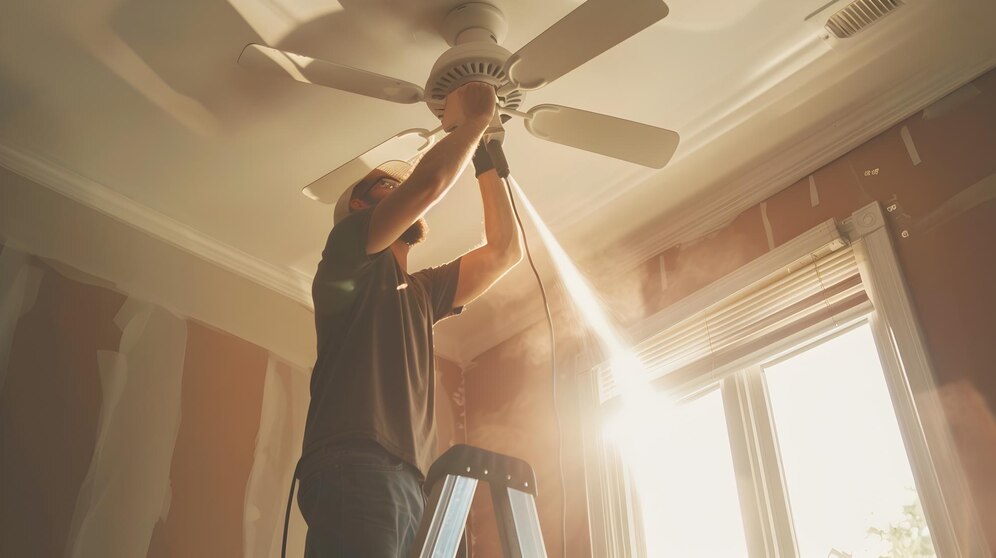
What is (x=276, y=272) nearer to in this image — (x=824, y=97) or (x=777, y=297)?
(x=777, y=297)

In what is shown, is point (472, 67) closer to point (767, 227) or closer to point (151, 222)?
point (767, 227)

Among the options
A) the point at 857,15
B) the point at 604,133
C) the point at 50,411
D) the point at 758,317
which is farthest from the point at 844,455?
the point at 50,411

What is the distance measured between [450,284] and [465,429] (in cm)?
143

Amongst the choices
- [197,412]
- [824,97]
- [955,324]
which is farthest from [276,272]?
[955,324]

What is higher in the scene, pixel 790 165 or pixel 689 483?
pixel 790 165

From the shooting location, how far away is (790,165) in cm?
262

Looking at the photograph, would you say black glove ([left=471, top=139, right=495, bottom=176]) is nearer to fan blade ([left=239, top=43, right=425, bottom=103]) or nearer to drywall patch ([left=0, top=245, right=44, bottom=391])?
fan blade ([left=239, top=43, right=425, bottom=103])

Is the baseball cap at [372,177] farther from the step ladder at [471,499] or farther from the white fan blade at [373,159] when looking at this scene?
the step ladder at [471,499]

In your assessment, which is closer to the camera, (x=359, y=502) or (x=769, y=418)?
(x=359, y=502)

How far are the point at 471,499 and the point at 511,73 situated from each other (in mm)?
1000

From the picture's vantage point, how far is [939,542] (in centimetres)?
185

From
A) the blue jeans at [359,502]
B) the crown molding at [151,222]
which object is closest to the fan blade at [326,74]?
the blue jeans at [359,502]

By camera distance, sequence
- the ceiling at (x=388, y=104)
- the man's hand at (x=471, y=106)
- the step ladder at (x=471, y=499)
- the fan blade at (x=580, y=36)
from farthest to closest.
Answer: the ceiling at (x=388, y=104)
the man's hand at (x=471, y=106)
the fan blade at (x=580, y=36)
the step ladder at (x=471, y=499)

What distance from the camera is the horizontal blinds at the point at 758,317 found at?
2355 millimetres
